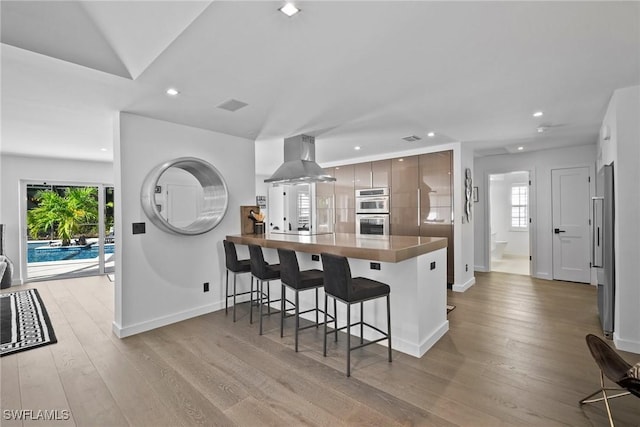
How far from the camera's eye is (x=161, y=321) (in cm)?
358

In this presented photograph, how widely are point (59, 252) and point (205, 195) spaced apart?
4.52 metres

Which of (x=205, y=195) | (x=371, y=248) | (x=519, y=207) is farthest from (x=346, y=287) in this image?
(x=519, y=207)

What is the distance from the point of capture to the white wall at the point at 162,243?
10.9 ft

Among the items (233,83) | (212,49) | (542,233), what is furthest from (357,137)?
(542,233)

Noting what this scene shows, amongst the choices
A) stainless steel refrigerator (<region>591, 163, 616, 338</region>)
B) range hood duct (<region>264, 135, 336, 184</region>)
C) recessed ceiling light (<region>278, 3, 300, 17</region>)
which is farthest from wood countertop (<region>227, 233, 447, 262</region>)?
recessed ceiling light (<region>278, 3, 300, 17</region>)

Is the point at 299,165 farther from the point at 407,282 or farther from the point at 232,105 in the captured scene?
the point at 407,282

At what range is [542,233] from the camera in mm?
5809

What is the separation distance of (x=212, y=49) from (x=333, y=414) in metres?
2.55

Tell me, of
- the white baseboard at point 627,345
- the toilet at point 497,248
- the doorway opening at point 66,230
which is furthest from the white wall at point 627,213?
the doorway opening at point 66,230

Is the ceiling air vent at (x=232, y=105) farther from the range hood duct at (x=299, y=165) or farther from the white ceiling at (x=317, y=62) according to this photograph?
the range hood duct at (x=299, y=165)

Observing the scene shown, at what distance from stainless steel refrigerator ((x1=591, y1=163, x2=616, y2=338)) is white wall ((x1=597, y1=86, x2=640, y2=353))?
0.29 feet

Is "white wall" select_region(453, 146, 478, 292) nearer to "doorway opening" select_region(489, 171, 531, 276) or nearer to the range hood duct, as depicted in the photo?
the range hood duct

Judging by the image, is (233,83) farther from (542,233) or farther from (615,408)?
(542,233)

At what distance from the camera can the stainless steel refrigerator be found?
301cm
